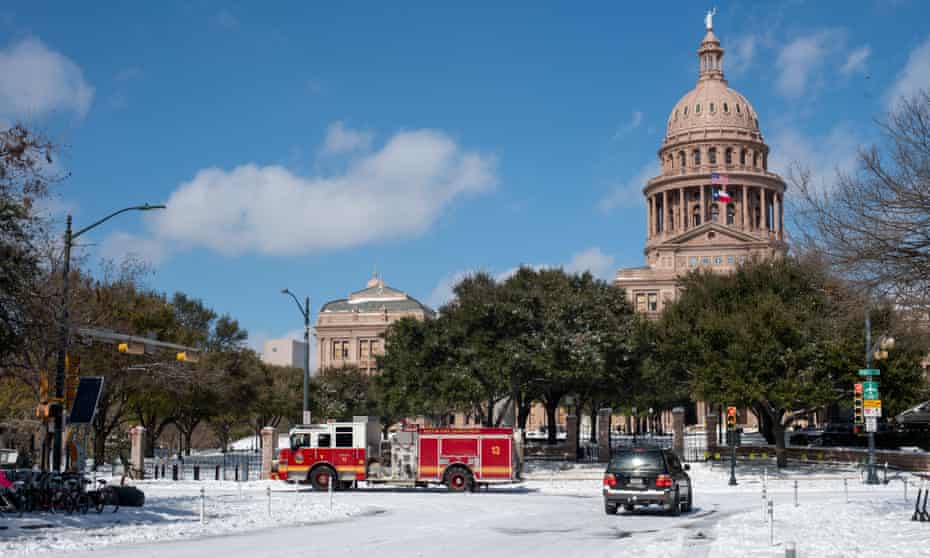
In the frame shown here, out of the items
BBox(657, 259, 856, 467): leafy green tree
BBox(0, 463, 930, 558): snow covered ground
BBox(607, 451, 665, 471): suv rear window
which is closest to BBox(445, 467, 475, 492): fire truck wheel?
BBox(0, 463, 930, 558): snow covered ground

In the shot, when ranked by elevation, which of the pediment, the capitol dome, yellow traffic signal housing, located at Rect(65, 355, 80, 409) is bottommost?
yellow traffic signal housing, located at Rect(65, 355, 80, 409)

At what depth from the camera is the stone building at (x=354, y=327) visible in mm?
162375

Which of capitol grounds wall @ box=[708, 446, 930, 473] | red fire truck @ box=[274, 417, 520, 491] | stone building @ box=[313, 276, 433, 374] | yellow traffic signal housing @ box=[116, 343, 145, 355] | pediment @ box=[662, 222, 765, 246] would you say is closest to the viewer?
yellow traffic signal housing @ box=[116, 343, 145, 355]

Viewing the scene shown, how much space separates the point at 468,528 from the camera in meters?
23.8

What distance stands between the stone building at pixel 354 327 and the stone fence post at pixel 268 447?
109m

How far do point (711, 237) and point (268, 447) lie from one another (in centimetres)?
11156

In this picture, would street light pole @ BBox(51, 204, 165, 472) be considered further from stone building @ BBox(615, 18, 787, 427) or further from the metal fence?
stone building @ BBox(615, 18, 787, 427)

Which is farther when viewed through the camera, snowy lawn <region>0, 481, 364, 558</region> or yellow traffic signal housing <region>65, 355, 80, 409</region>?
yellow traffic signal housing <region>65, 355, 80, 409</region>

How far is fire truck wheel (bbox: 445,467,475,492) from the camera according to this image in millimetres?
37594

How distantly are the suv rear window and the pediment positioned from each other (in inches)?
5024

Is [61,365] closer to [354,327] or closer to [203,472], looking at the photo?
[203,472]

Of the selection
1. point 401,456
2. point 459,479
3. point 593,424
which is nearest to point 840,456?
point 459,479

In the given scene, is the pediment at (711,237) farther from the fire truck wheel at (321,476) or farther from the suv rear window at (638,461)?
the suv rear window at (638,461)

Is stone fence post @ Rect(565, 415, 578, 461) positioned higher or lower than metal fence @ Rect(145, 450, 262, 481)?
higher
